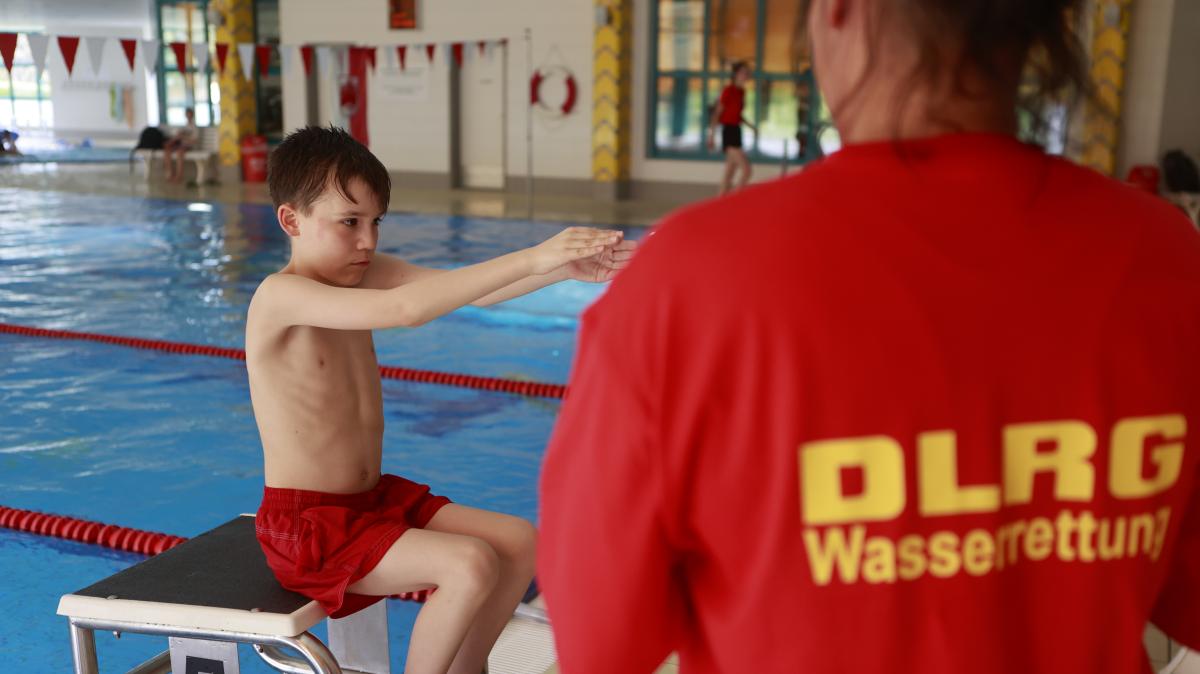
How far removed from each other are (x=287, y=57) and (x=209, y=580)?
1594cm

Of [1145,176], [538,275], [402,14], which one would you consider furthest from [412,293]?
[402,14]

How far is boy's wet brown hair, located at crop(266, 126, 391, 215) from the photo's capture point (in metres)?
1.95

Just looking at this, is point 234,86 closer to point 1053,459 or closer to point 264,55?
point 264,55

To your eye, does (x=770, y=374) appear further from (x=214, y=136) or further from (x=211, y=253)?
(x=214, y=136)

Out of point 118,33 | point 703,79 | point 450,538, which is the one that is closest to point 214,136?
point 703,79

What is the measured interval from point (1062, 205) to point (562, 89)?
14.7m

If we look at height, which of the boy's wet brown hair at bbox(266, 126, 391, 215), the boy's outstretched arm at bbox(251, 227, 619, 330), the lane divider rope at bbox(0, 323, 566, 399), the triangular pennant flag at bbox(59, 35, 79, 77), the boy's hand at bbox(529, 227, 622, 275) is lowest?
the lane divider rope at bbox(0, 323, 566, 399)

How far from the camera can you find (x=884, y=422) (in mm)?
695

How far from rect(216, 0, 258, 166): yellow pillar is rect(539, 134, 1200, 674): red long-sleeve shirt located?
702 inches

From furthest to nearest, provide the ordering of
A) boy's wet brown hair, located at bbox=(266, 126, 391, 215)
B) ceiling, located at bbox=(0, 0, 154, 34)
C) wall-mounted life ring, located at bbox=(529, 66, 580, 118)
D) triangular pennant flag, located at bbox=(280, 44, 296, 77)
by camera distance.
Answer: ceiling, located at bbox=(0, 0, 154, 34), triangular pennant flag, located at bbox=(280, 44, 296, 77), wall-mounted life ring, located at bbox=(529, 66, 580, 118), boy's wet brown hair, located at bbox=(266, 126, 391, 215)

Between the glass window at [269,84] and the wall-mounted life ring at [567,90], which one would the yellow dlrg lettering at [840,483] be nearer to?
the wall-mounted life ring at [567,90]

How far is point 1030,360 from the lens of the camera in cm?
71

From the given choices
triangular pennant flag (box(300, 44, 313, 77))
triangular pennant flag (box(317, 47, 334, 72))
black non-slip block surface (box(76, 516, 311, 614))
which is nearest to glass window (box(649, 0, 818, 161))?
triangular pennant flag (box(317, 47, 334, 72))

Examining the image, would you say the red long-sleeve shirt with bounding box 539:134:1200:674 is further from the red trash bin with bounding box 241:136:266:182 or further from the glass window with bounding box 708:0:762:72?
the red trash bin with bounding box 241:136:266:182
